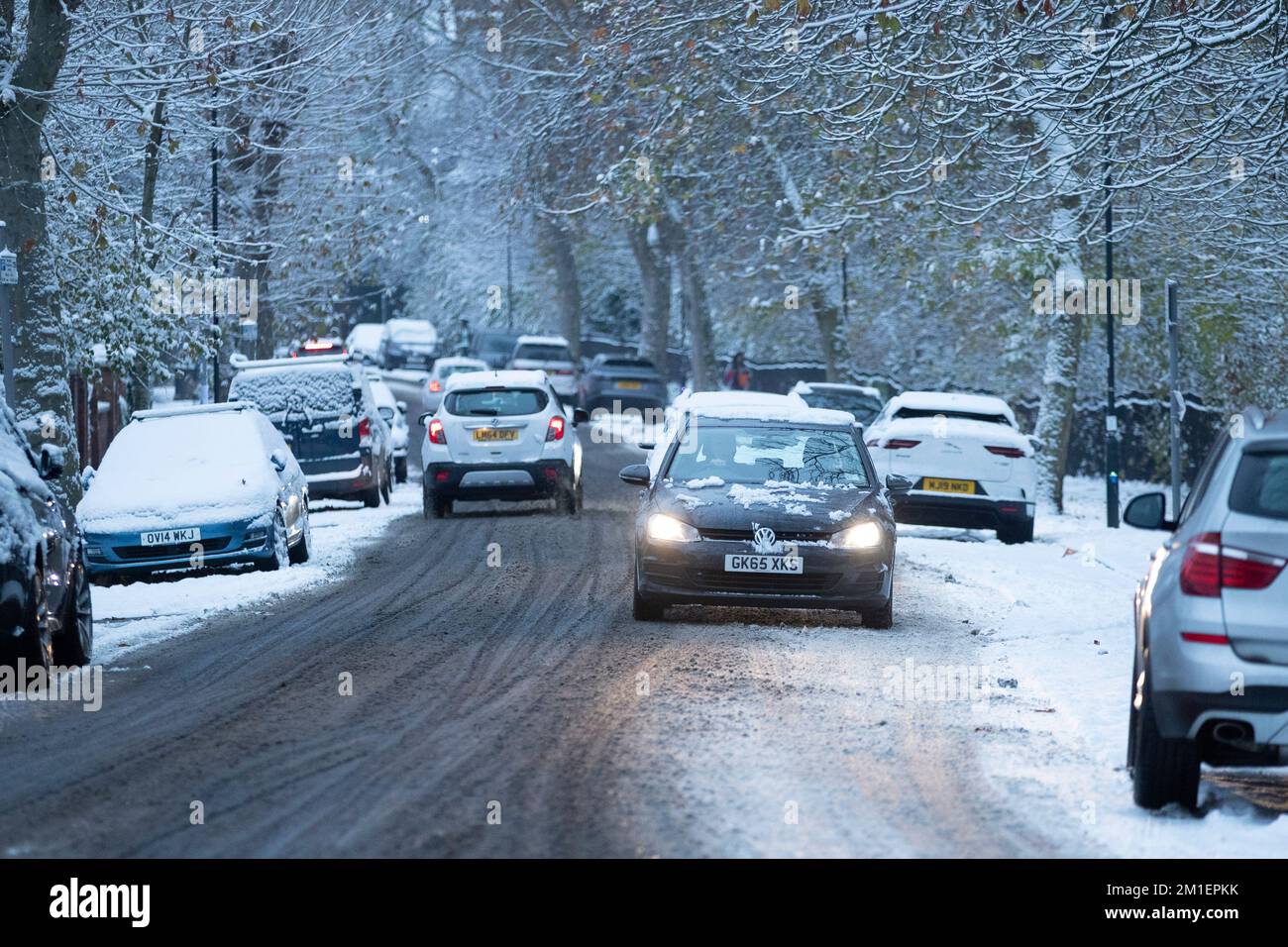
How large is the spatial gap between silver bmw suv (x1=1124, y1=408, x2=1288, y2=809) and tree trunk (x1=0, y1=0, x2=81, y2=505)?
1346 centimetres

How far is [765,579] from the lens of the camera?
542 inches

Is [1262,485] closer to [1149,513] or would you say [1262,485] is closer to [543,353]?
[1149,513]

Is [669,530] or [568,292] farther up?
[568,292]

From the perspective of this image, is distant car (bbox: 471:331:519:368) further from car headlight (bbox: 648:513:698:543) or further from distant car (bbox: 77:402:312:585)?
car headlight (bbox: 648:513:698:543)

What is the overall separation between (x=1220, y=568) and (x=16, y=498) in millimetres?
7242

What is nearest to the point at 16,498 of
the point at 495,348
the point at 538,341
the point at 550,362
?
the point at 550,362

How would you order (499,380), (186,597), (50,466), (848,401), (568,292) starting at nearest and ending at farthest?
1. (50,466)
2. (186,597)
3. (499,380)
4. (848,401)
5. (568,292)

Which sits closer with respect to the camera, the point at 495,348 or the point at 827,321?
the point at 827,321

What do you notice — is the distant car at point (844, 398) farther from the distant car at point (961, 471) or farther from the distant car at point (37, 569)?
the distant car at point (37, 569)

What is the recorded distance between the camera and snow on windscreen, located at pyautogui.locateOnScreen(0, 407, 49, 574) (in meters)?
11.3

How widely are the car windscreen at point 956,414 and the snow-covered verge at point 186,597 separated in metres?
6.50

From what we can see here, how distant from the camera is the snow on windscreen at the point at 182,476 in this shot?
58.9 ft

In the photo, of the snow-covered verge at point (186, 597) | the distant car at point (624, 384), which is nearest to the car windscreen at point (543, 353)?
the distant car at point (624, 384)
